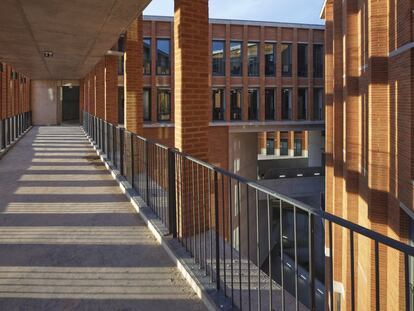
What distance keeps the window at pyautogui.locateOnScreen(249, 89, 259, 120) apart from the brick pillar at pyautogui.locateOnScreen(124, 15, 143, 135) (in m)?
24.6

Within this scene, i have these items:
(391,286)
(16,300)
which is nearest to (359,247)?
(391,286)

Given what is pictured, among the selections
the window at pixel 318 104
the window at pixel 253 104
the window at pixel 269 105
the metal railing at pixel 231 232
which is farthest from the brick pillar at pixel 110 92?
the window at pixel 318 104

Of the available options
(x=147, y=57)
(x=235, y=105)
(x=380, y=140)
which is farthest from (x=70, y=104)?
(x=380, y=140)

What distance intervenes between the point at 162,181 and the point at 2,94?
12327 millimetres

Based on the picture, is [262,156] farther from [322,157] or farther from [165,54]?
[165,54]

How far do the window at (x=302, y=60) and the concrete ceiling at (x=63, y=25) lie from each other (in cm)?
2532

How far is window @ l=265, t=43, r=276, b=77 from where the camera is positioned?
117ft

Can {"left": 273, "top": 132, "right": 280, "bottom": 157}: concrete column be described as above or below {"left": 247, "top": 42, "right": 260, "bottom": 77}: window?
below

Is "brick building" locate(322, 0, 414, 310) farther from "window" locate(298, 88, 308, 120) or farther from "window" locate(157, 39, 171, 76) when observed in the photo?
"window" locate(298, 88, 308, 120)

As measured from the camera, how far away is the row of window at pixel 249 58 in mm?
32772

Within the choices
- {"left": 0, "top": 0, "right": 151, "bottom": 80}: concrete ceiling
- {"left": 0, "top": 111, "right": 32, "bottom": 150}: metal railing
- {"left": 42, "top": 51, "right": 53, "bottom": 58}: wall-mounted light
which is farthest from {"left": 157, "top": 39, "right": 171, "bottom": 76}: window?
{"left": 0, "top": 0, "right": 151, "bottom": 80}: concrete ceiling

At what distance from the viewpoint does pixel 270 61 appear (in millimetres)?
35906

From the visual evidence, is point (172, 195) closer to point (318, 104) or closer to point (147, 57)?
point (147, 57)

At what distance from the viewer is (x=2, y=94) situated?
15.8 meters
